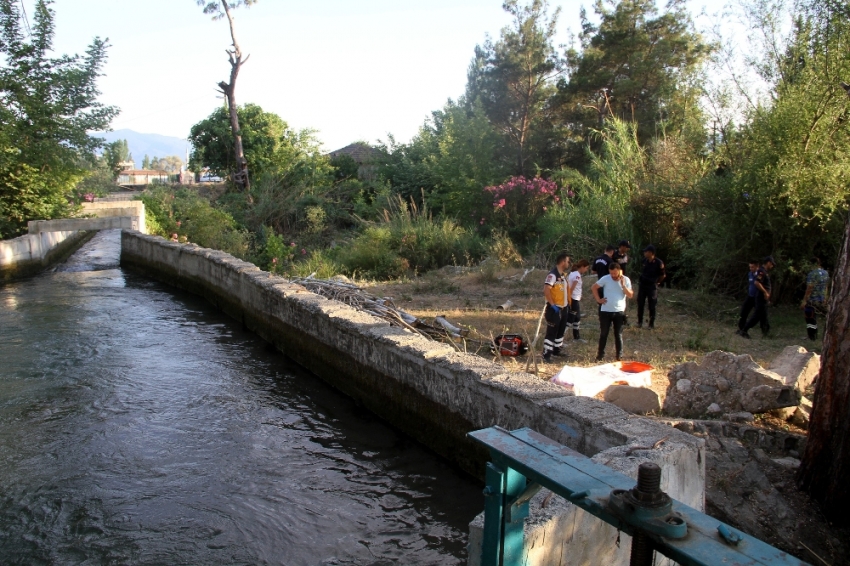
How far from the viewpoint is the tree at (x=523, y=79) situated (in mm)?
26438

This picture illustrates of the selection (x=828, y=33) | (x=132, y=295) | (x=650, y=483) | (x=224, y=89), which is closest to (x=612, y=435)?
(x=650, y=483)

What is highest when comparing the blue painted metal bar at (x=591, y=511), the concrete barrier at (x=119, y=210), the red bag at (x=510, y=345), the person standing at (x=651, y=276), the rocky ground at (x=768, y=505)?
the concrete barrier at (x=119, y=210)

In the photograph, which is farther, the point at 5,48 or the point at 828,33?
the point at 5,48

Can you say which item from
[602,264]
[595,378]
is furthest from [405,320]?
[595,378]

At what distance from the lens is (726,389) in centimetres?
593

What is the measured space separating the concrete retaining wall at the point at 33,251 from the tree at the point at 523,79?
1575 centimetres

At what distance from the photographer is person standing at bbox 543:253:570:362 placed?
8148 mm

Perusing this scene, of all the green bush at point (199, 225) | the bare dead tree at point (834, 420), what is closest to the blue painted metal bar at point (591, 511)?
the bare dead tree at point (834, 420)

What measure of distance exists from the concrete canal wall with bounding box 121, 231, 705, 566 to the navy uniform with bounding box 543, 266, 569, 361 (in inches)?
87.1

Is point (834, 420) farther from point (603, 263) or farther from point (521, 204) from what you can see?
point (521, 204)

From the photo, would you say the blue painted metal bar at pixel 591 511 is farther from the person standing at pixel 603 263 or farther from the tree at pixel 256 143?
the tree at pixel 256 143

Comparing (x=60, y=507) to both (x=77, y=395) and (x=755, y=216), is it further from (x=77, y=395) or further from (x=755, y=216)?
(x=755, y=216)

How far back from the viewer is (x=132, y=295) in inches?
519

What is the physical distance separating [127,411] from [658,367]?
5.75 m
